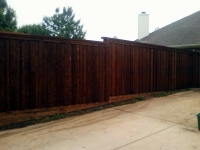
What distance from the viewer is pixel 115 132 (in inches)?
150

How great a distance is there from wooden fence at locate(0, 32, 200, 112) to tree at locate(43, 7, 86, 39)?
27.8 meters

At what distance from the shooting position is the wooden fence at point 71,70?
435 centimetres

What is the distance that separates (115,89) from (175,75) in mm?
3643

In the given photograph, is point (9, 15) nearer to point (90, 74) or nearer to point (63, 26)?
point (63, 26)

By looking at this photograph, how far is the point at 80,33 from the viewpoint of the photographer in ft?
115

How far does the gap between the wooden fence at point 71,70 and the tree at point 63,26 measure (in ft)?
91.2

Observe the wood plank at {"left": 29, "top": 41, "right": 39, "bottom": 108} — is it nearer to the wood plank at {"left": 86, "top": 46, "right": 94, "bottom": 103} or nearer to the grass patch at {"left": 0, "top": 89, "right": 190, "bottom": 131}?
the grass patch at {"left": 0, "top": 89, "right": 190, "bottom": 131}

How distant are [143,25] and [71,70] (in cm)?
1245

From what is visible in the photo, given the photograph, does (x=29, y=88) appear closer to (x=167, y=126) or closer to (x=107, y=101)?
(x=107, y=101)

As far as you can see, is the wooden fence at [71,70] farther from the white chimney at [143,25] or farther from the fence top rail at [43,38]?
the white chimney at [143,25]

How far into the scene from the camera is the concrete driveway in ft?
10.5

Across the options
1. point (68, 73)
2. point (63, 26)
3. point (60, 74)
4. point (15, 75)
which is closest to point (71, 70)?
point (68, 73)

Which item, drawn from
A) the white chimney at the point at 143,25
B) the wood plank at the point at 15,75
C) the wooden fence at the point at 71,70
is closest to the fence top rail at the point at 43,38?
the wooden fence at the point at 71,70

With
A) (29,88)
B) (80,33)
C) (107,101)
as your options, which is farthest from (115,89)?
(80,33)
